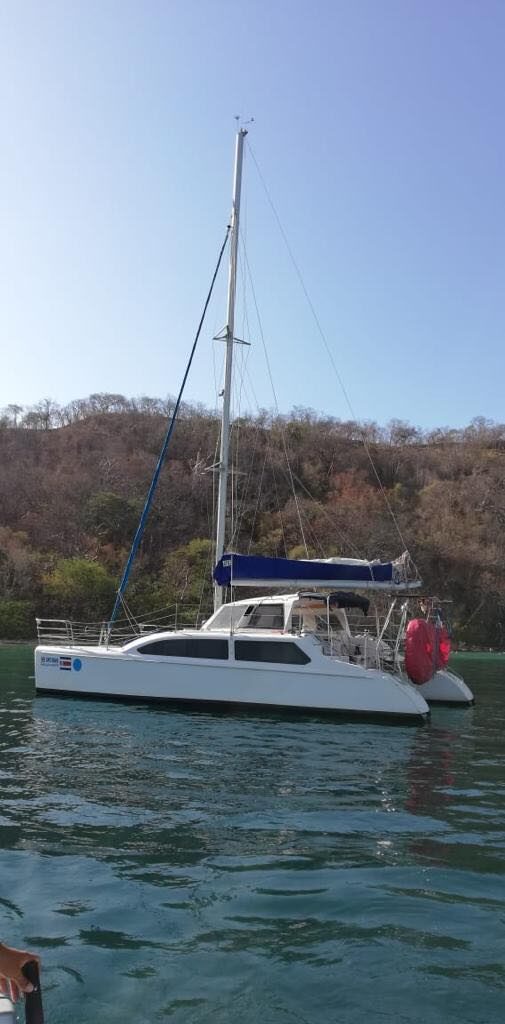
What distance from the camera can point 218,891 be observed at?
6617 millimetres

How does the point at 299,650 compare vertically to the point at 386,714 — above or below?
above

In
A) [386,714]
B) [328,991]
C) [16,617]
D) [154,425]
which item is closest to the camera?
[328,991]

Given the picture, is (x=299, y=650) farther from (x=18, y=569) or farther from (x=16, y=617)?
(x=18, y=569)

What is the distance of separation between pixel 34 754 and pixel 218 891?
6924 millimetres

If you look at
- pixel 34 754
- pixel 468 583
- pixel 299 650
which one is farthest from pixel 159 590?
pixel 34 754

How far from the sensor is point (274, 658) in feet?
57.7

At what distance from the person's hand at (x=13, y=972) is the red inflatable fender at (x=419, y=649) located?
15435 mm

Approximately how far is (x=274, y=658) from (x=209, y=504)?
43952 mm

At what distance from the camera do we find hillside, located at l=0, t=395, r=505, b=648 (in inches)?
1832

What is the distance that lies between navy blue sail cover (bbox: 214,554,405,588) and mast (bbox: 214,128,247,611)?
104 centimetres

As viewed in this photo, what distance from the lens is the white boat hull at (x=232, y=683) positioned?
1677 centimetres

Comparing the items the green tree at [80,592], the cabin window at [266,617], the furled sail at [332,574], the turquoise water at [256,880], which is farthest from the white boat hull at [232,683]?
the green tree at [80,592]

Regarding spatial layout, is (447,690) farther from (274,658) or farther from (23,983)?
(23,983)

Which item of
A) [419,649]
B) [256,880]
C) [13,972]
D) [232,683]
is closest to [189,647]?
[232,683]
